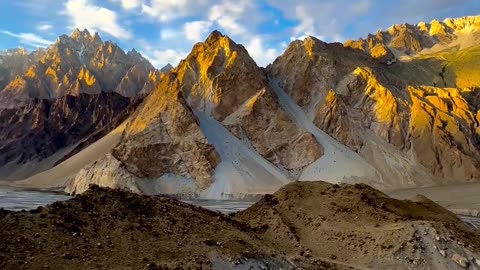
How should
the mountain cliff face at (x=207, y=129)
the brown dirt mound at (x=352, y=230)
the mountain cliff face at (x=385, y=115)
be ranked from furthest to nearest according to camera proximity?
the mountain cliff face at (x=385, y=115) < the mountain cliff face at (x=207, y=129) < the brown dirt mound at (x=352, y=230)

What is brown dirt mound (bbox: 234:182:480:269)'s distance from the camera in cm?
2675

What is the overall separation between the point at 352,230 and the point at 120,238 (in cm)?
1397

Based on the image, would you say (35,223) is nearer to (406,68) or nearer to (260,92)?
(260,92)

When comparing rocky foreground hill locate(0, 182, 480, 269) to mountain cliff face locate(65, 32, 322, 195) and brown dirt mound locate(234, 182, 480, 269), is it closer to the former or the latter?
brown dirt mound locate(234, 182, 480, 269)

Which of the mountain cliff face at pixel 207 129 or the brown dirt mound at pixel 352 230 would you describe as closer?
the brown dirt mound at pixel 352 230

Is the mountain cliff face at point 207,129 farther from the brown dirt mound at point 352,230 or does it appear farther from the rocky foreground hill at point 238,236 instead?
the rocky foreground hill at point 238,236

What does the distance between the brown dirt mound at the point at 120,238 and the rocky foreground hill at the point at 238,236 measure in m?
0.04

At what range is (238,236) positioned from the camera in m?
24.3

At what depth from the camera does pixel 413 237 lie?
89.7ft

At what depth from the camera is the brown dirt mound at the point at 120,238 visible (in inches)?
736

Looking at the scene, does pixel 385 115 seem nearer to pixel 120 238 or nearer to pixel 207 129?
pixel 207 129

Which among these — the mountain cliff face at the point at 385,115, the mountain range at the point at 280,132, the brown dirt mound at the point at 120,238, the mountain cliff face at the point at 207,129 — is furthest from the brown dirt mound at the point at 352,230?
the mountain cliff face at the point at 385,115

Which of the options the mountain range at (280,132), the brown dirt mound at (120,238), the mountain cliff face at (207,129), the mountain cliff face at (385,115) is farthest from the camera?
the mountain cliff face at (385,115)

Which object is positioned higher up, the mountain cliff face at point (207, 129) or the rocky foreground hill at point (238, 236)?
the mountain cliff face at point (207, 129)
